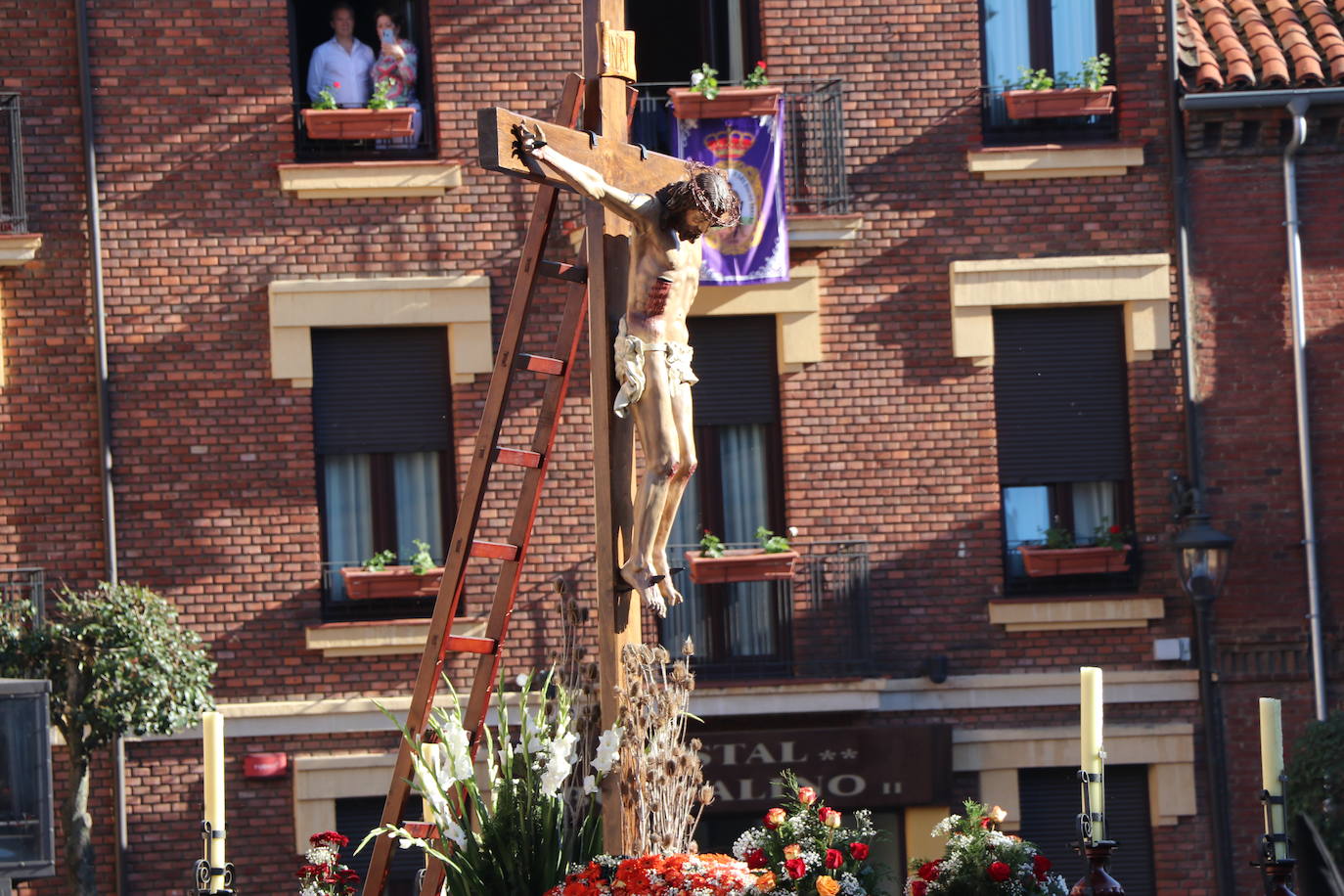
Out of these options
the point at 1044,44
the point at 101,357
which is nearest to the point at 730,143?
the point at 1044,44

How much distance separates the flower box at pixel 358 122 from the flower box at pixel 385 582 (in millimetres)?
3291

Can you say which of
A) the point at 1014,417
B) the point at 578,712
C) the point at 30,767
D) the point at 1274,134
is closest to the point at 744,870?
the point at 578,712

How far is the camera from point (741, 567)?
16.3m

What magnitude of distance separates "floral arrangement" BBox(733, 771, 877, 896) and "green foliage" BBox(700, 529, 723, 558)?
705 cm

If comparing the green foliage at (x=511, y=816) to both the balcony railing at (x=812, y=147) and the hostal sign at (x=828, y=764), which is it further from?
the balcony railing at (x=812, y=147)

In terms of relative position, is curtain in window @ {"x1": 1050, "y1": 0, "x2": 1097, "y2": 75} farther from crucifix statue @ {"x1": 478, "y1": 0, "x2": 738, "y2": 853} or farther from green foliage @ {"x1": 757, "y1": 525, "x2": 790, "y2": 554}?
crucifix statue @ {"x1": 478, "y1": 0, "x2": 738, "y2": 853}

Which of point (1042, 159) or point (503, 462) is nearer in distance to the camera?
point (503, 462)

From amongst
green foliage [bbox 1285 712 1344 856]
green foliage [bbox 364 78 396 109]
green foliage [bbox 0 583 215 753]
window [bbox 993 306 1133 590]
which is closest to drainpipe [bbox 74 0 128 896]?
green foliage [bbox 0 583 215 753]

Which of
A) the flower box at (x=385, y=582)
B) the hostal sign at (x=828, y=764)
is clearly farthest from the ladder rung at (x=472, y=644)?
the hostal sign at (x=828, y=764)

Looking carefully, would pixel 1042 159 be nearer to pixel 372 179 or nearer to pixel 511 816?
pixel 372 179

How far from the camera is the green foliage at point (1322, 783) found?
14766 mm

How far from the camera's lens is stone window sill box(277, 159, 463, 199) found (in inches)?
643

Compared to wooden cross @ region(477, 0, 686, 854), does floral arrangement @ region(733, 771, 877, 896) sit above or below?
below

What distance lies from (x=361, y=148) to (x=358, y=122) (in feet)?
1.70
